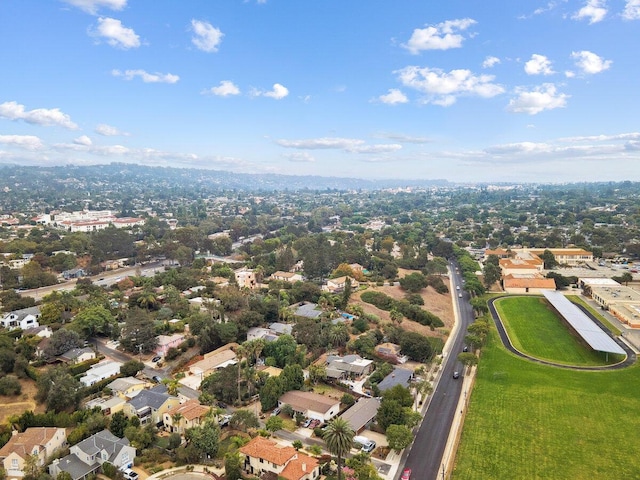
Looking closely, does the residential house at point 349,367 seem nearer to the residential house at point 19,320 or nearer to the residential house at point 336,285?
the residential house at point 336,285

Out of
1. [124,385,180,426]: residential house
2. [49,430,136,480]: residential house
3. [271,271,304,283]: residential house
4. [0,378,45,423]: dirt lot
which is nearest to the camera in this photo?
[49,430,136,480]: residential house

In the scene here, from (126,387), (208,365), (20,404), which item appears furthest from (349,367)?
(20,404)

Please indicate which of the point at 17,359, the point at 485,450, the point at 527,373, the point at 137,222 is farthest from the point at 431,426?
the point at 137,222

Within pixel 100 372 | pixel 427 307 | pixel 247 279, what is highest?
pixel 247 279

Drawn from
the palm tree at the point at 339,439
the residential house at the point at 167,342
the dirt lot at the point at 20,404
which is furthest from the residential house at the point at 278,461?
the residential house at the point at 167,342

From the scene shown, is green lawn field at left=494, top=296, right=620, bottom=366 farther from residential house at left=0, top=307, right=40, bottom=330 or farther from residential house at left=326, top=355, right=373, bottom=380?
residential house at left=0, top=307, right=40, bottom=330

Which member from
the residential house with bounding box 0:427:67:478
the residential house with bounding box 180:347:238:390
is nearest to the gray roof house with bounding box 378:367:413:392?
the residential house with bounding box 180:347:238:390

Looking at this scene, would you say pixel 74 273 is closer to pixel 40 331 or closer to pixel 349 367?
pixel 40 331
